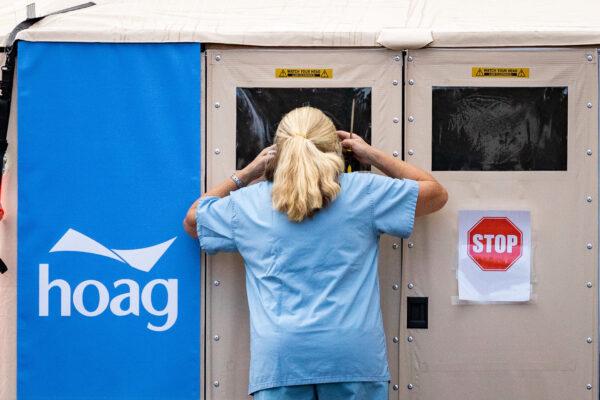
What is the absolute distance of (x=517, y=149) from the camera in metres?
3.84

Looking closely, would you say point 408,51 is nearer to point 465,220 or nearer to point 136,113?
point 465,220

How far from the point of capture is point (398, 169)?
3.56m

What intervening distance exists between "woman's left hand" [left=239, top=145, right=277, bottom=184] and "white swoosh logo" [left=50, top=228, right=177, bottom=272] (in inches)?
18.8

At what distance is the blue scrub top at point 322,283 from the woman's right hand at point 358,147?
0.89 feet

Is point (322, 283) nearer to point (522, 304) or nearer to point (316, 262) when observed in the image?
point (316, 262)

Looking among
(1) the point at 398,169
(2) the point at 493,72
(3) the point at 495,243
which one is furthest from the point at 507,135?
(1) the point at 398,169

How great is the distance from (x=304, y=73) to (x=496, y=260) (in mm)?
1200

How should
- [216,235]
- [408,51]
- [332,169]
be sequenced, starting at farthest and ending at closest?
[408,51]
[216,235]
[332,169]

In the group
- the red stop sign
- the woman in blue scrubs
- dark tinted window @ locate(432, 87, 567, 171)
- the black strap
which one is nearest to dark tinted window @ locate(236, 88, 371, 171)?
dark tinted window @ locate(432, 87, 567, 171)

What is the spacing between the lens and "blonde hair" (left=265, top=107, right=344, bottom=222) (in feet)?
10.3

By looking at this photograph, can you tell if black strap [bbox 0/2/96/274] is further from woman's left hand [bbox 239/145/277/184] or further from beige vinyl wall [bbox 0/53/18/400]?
woman's left hand [bbox 239/145/277/184]

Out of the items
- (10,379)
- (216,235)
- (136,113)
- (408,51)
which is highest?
(408,51)

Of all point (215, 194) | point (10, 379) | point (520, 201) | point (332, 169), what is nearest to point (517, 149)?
point (520, 201)

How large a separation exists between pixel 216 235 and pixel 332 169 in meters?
0.61
